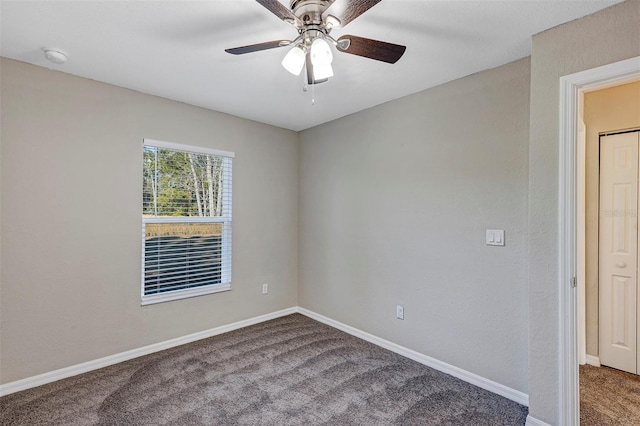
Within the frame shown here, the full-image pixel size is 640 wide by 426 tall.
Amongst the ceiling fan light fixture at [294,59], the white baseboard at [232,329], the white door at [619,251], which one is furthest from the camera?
the white door at [619,251]

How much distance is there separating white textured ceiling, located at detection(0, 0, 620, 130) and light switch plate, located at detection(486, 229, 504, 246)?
4.14ft

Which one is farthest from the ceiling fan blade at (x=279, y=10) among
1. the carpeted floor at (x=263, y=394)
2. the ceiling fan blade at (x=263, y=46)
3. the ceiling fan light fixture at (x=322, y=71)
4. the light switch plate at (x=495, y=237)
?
the carpeted floor at (x=263, y=394)

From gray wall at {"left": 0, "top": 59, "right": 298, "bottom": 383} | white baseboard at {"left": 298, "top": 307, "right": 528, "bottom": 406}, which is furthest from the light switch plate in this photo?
gray wall at {"left": 0, "top": 59, "right": 298, "bottom": 383}

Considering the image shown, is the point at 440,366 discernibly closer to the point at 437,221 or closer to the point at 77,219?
the point at 437,221

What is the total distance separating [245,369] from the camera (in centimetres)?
256

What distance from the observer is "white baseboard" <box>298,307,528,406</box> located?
216 cm

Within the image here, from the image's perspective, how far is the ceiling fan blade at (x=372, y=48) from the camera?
1443 mm

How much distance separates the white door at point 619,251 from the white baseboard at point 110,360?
11.1ft

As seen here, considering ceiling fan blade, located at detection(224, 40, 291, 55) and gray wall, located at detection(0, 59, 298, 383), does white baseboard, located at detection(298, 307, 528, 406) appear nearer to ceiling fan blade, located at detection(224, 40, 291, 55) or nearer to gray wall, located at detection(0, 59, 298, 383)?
gray wall, located at detection(0, 59, 298, 383)

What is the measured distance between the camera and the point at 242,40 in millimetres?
1985

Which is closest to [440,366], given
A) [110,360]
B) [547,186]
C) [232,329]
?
[547,186]

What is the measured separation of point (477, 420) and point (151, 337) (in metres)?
2.80

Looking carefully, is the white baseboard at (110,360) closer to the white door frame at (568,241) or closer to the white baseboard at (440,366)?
the white baseboard at (440,366)

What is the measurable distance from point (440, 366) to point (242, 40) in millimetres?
2966
